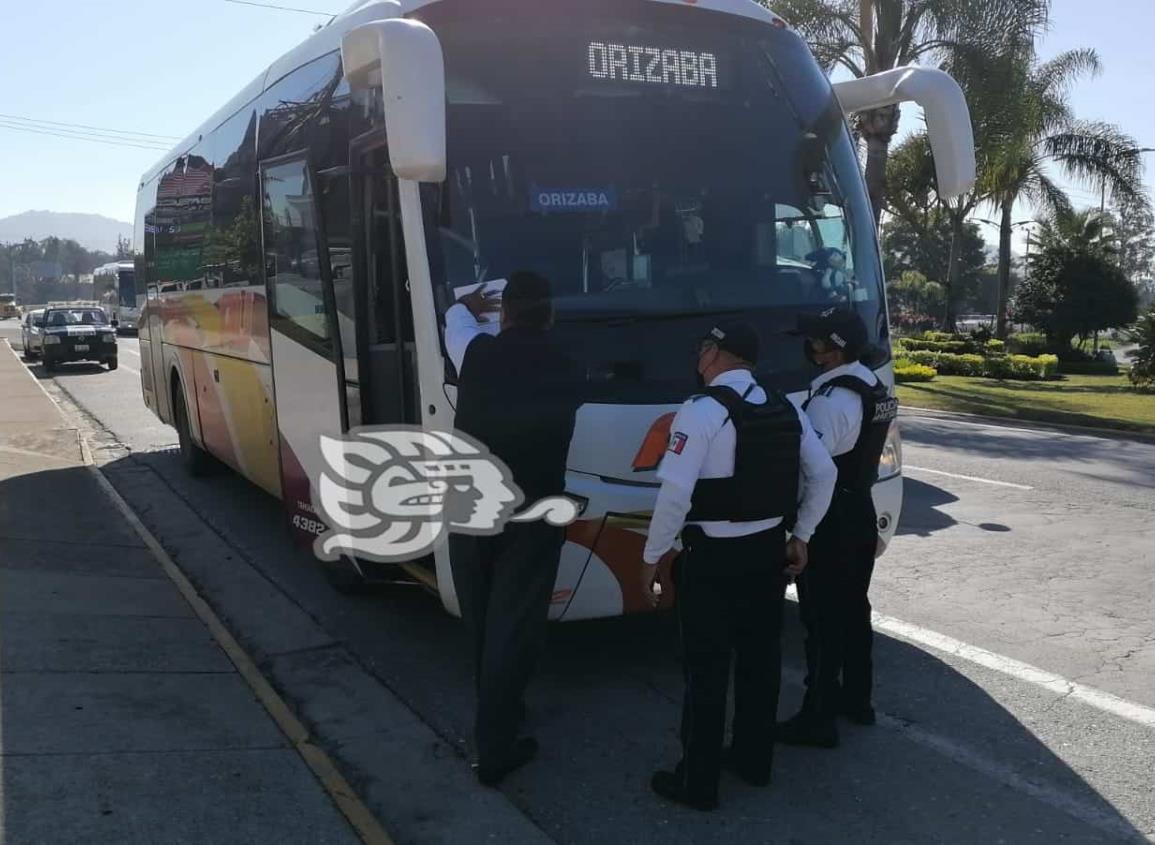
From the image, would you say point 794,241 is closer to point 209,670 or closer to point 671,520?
point 671,520

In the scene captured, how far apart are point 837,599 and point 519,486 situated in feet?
4.75

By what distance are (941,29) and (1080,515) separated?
13.7 meters

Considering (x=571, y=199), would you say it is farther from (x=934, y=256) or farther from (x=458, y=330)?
(x=934, y=256)

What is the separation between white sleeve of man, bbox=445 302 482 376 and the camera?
14.3ft

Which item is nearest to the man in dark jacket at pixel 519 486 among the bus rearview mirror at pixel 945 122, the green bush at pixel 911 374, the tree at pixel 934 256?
the bus rearview mirror at pixel 945 122

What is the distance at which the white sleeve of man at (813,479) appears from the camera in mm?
3812

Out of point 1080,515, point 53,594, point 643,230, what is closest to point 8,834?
point 53,594

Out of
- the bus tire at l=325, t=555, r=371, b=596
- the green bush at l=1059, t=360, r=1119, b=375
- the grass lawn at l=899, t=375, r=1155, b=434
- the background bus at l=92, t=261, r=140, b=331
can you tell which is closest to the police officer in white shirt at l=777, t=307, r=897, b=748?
the bus tire at l=325, t=555, r=371, b=596

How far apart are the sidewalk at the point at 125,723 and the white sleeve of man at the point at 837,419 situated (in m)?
2.28

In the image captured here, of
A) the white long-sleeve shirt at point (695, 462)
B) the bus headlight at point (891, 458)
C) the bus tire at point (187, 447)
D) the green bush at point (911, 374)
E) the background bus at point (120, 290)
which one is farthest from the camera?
the background bus at point (120, 290)

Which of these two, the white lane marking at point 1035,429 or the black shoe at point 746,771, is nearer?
the black shoe at point 746,771

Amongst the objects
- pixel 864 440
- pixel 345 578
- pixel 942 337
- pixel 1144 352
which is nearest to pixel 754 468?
pixel 864 440

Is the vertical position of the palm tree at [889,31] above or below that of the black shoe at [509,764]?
above

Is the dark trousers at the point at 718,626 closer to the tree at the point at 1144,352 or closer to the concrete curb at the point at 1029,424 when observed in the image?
the concrete curb at the point at 1029,424
